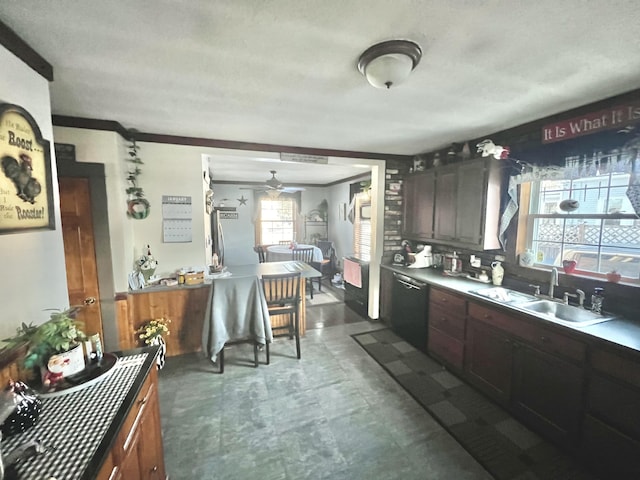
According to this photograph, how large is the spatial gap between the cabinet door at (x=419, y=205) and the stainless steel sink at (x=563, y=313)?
4.32 feet

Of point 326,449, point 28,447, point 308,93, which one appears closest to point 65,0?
point 308,93

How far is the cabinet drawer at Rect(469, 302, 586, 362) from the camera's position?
5.64 feet

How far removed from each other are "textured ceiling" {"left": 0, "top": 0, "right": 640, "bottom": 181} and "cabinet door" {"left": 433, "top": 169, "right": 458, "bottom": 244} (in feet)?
2.44

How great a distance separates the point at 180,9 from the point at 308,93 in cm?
92

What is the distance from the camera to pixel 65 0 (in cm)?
106

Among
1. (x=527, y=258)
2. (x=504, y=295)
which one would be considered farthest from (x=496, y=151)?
(x=504, y=295)

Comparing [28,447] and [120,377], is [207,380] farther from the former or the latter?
[28,447]

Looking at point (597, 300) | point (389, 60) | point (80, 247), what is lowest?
point (597, 300)

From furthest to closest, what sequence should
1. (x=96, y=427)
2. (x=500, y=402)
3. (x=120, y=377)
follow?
1. (x=500, y=402)
2. (x=120, y=377)
3. (x=96, y=427)

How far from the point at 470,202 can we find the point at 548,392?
1712 millimetres

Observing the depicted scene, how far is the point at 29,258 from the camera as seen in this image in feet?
A: 4.34

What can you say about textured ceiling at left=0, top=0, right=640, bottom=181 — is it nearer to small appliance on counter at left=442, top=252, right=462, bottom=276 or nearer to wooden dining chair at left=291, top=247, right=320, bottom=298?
small appliance on counter at left=442, top=252, right=462, bottom=276

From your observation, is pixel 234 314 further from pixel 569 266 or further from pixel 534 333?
pixel 569 266

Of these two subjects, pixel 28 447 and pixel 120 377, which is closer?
pixel 28 447
